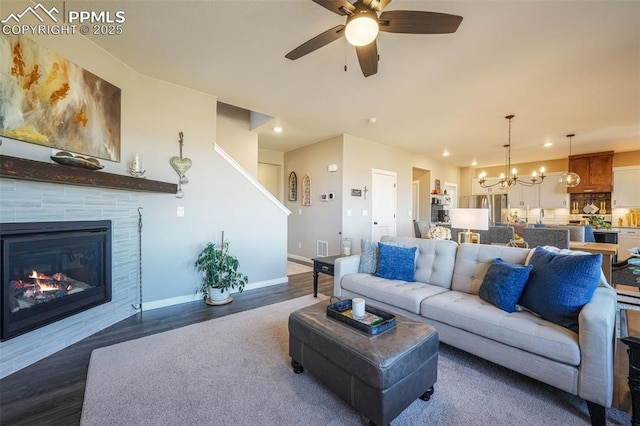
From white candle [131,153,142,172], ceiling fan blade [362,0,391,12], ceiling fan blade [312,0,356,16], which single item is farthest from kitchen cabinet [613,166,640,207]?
white candle [131,153,142,172]

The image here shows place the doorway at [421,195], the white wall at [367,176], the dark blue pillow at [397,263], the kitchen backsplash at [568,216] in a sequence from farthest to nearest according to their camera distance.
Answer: the doorway at [421,195], the kitchen backsplash at [568,216], the white wall at [367,176], the dark blue pillow at [397,263]

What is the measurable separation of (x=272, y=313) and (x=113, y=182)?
203 cm

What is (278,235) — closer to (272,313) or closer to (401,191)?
(272,313)

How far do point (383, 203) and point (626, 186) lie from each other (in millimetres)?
5797

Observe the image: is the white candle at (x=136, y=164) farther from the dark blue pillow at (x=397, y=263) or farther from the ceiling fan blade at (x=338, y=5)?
the dark blue pillow at (x=397, y=263)

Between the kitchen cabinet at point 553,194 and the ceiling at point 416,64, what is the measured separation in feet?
8.45

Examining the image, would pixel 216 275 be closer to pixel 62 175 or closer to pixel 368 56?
pixel 62 175

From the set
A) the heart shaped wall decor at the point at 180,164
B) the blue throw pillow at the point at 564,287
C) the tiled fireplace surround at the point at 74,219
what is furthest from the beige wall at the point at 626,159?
the tiled fireplace surround at the point at 74,219

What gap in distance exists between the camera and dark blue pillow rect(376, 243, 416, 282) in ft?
9.21

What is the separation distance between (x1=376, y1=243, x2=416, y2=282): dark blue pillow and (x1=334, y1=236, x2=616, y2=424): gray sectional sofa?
0.07 m

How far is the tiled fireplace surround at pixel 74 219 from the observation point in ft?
6.31

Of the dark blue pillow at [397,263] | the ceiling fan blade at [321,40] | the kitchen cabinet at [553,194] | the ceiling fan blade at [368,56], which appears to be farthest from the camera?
the kitchen cabinet at [553,194]

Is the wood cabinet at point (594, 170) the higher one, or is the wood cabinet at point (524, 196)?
the wood cabinet at point (594, 170)

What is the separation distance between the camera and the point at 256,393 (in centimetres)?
169
